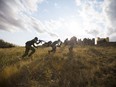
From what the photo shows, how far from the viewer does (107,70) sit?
13.4m

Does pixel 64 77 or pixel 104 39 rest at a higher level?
pixel 104 39

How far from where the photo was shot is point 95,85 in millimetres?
10141

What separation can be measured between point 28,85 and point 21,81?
24.3 inches

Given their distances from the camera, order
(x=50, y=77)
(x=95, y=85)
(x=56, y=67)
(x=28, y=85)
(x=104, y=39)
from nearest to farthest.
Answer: (x=28, y=85), (x=95, y=85), (x=50, y=77), (x=56, y=67), (x=104, y=39)

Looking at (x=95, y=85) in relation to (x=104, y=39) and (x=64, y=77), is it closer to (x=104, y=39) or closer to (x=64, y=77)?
(x=64, y=77)

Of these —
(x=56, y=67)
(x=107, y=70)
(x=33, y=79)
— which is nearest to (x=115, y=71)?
(x=107, y=70)

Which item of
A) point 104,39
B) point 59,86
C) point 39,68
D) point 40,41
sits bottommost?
point 59,86

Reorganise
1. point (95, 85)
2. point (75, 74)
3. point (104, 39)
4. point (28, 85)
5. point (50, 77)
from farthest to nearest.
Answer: point (104, 39) < point (75, 74) < point (50, 77) < point (95, 85) < point (28, 85)

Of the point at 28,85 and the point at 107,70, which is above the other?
the point at 107,70

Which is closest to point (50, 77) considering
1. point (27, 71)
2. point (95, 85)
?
point (27, 71)

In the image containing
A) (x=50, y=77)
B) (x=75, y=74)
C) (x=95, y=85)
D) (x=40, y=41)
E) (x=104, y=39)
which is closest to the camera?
(x=95, y=85)

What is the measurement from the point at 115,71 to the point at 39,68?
5565 millimetres

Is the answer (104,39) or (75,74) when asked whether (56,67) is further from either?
(104,39)

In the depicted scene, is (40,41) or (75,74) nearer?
(75,74)
